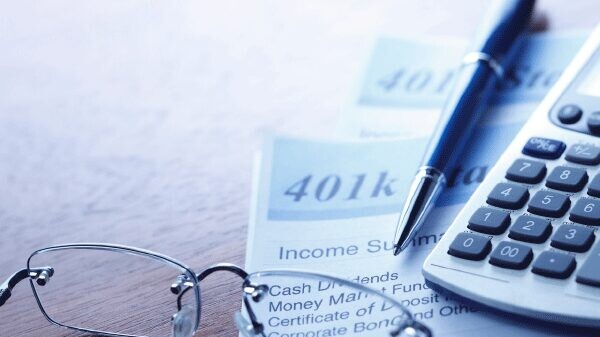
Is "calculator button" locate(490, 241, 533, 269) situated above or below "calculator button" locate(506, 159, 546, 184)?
below

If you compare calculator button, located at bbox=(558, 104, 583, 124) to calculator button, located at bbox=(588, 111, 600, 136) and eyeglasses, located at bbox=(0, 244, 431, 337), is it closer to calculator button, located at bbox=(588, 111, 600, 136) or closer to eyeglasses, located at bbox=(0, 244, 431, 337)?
calculator button, located at bbox=(588, 111, 600, 136)

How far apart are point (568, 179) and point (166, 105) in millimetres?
266

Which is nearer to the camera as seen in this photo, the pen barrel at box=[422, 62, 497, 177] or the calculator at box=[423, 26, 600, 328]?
the calculator at box=[423, 26, 600, 328]

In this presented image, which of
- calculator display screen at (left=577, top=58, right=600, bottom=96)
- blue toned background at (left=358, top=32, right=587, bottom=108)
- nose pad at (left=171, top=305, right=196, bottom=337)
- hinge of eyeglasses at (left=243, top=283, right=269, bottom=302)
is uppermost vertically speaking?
calculator display screen at (left=577, top=58, right=600, bottom=96)

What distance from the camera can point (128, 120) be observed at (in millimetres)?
552

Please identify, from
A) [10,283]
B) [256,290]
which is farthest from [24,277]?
[256,290]

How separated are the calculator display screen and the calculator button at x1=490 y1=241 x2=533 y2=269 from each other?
0.39 ft

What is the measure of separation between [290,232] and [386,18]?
0.77 feet

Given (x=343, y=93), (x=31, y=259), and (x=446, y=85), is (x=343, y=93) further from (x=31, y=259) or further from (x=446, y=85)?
(x=31, y=259)

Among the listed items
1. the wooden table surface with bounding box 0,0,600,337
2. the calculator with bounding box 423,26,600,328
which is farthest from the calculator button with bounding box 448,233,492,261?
the wooden table surface with bounding box 0,0,600,337

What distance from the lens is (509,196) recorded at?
1.29 feet

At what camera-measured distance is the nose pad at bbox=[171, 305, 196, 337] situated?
39 centimetres

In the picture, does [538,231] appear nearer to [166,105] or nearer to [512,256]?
[512,256]

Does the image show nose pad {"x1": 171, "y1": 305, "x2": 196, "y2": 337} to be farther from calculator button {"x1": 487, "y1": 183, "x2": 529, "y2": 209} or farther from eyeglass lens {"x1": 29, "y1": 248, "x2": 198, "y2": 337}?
calculator button {"x1": 487, "y1": 183, "x2": 529, "y2": 209}
